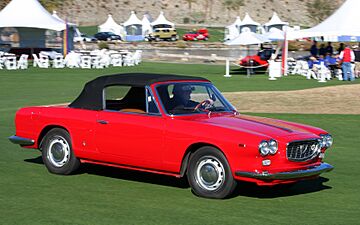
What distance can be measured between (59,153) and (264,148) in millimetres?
3166

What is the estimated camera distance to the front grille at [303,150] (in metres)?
9.05

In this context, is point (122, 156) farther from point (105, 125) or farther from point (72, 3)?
point (72, 3)

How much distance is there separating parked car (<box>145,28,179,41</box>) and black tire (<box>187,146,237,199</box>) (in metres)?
76.0

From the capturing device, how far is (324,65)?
1406 inches

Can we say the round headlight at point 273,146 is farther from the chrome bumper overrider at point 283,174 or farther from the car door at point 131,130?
the car door at point 131,130

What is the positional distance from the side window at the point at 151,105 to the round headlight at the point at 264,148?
1581 mm

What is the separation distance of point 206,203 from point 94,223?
1.61 meters

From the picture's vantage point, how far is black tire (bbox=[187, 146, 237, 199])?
8953mm

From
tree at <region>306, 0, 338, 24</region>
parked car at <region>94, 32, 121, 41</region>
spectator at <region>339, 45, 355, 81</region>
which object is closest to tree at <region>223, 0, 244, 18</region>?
tree at <region>306, 0, 338, 24</region>

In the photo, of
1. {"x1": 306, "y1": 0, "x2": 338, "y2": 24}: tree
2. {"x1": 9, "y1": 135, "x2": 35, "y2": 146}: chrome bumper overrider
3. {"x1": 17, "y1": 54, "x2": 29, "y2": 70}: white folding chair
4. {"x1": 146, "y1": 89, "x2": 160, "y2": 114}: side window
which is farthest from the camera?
{"x1": 306, "y1": 0, "x2": 338, "y2": 24}: tree

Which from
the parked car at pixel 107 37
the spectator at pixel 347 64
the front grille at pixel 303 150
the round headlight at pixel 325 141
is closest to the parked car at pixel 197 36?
the parked car at pixel 107 37

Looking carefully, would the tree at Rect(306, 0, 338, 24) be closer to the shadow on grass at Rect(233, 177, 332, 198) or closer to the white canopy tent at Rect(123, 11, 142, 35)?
the white canopy tent at Rect(123, 11, 142, 35)

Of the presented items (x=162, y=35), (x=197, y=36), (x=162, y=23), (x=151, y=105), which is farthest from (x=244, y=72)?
(x=162, y=23)

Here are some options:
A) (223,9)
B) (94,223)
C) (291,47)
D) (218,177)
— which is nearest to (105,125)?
(218,177)
